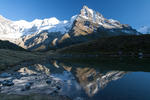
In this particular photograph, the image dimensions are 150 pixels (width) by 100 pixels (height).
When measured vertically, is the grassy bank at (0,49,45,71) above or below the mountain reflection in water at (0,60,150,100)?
above

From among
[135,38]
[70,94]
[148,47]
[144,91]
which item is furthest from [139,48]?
[70,94]

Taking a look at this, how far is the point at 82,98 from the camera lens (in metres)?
20.2

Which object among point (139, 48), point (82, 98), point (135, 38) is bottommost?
point (82, 98)

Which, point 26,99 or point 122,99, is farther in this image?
point 122,99

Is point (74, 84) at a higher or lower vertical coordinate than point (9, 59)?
lower

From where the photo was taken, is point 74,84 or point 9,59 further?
point 9,59

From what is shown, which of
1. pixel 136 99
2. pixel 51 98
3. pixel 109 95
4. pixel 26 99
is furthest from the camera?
pixel 109 95

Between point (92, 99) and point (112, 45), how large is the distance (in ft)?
534

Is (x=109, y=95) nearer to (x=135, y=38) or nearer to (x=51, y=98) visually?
(x=51, y=98)

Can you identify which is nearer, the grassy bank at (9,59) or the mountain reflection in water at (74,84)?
the mountain reflection in water at (74,84)

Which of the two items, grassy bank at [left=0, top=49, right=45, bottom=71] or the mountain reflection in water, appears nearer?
the mountain reflection in water

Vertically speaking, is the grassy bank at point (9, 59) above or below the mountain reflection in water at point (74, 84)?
above

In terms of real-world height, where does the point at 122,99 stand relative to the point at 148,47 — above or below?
below

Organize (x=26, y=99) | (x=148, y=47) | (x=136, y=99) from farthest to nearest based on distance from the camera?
(x=148, y=47) < (x=136, y=99) < (x=26, y=99)
